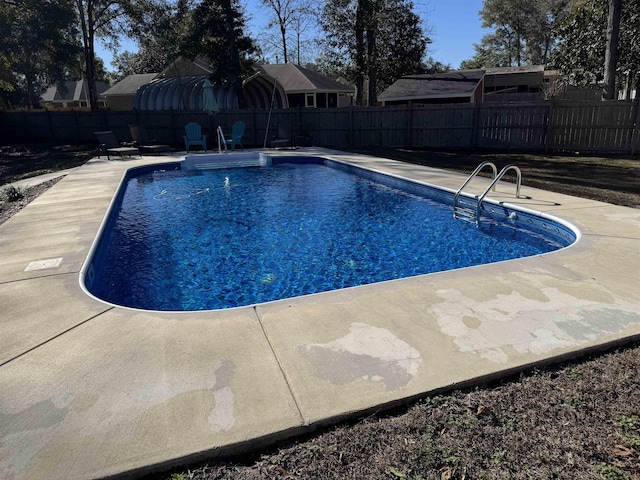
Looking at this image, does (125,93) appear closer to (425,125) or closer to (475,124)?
(425,125)

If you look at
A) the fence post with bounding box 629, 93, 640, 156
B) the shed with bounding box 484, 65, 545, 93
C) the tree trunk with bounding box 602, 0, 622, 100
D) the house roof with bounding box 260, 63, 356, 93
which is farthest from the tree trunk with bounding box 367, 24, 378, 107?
the fence post with bounding box 629, 93, 640, 156

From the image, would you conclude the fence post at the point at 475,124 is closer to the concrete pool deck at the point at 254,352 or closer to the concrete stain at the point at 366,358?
the concrete pool deck at the point at 254,352

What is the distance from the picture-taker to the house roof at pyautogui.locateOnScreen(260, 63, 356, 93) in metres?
28.8

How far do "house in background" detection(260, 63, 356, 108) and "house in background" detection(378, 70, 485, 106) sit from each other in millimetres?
4690

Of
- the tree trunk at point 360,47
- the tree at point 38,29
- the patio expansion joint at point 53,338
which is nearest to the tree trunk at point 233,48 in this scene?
the tree trunk at point 360,47

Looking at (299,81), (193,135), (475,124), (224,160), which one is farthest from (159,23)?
(475,124)

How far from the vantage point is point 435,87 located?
24312 millimetres

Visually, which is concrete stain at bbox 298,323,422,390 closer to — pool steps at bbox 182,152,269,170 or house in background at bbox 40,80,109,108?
pool steps at bbox 182,152,269,170

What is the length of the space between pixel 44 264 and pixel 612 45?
62.4 ft

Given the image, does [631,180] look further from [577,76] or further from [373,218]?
[577,76]

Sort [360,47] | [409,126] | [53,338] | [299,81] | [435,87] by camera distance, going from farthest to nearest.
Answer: [299,81] < [435,87] < [360,47] < [409,126] < [53,338]

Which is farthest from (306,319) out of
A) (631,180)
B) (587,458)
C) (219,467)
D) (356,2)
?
(356,2)

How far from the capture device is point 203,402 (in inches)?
97.7

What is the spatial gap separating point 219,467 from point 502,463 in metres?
1.39
